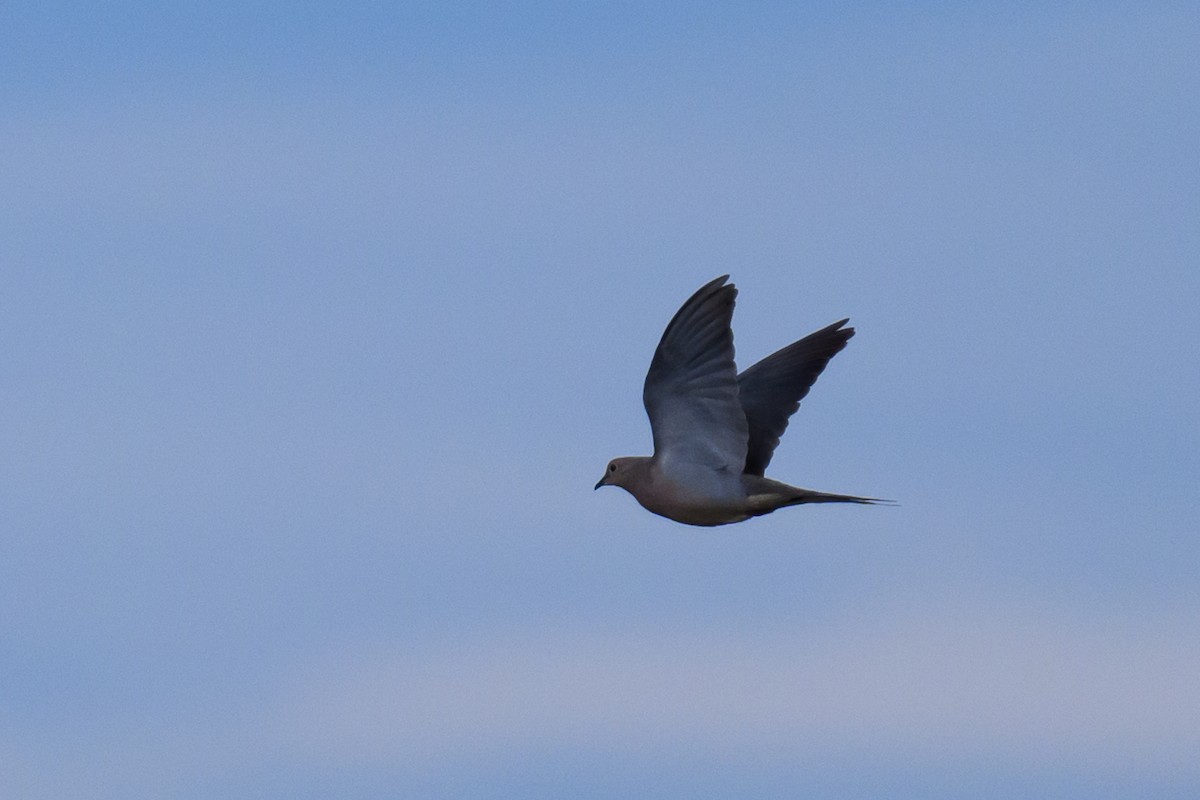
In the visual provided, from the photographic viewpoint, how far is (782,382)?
20000 mm

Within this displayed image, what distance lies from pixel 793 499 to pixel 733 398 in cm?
120

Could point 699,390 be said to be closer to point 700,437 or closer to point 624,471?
point 700,437

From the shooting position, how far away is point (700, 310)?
17359mm

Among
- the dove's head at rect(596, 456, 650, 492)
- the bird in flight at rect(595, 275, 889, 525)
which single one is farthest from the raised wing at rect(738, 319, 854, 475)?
the dove's head at rect(596, 456, 650, 492)

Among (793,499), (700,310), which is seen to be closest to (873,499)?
(793,499)

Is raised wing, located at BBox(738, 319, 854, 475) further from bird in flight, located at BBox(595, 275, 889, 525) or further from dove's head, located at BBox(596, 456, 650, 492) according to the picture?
dove's head, located at BBox(596, 456, 650, 492)

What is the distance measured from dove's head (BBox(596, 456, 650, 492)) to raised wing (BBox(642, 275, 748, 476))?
1.26 feet

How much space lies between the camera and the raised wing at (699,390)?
57.0ft

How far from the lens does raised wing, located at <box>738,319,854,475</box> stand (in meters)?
19.8

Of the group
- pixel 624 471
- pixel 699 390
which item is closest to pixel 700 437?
pixel 699 390

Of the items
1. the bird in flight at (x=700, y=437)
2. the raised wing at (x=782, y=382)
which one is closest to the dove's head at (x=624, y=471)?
the bird in flight at (x=700, y=437)

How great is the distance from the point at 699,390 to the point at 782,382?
7.86 ft

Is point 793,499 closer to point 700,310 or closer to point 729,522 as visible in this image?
point 729,522

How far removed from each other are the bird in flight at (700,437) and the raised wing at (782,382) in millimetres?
649
